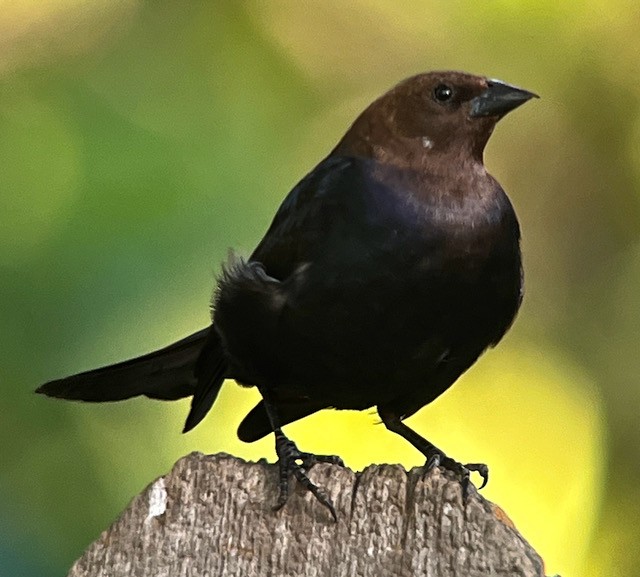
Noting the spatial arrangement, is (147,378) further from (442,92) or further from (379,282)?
(442,92)

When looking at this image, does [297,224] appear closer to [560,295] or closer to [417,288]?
[417,288]

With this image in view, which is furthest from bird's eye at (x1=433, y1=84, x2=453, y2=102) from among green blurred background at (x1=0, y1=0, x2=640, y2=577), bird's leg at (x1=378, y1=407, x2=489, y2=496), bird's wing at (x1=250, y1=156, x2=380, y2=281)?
green blurred background at (x1=0, y1=0, x2=640, y2=577)

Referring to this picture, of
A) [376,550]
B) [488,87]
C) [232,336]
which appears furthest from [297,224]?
[376,550]

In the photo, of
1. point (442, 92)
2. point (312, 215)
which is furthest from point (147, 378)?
point (442, 92)

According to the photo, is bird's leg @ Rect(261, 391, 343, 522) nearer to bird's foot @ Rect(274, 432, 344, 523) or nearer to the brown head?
bird's foot @ Rect(274, 432, 344, 523)

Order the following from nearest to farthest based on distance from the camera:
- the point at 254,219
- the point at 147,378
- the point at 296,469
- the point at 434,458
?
the point at 296,469 < the point at 434,458 < the point at 147,378 < the point at 254,219

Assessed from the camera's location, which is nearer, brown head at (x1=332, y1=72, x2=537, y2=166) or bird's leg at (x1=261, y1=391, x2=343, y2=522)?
bird's leg at (x1=261, y1=391, x2=343, y2=522)
